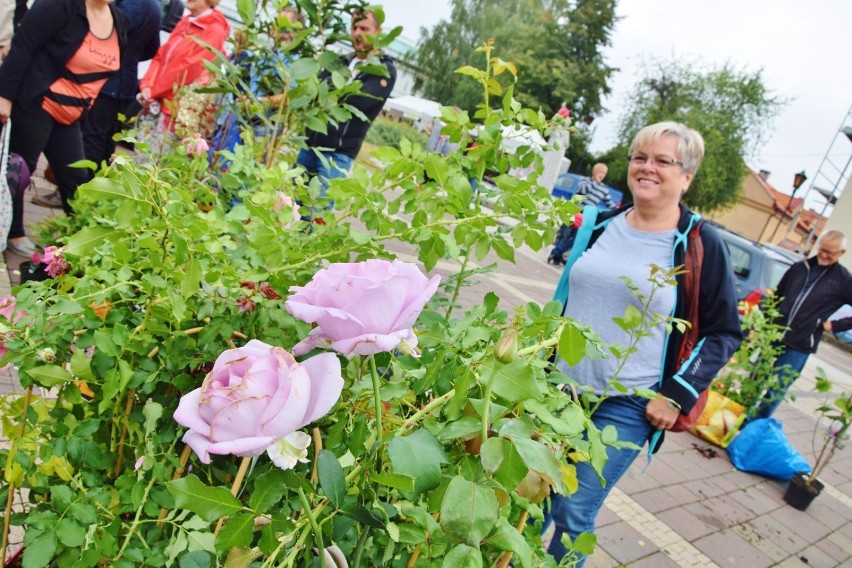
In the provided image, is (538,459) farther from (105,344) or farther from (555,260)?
(555,260)

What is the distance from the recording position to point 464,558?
62 cm

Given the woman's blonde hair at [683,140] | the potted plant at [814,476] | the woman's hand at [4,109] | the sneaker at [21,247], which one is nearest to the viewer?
the woman's blonde hair at [683,140]

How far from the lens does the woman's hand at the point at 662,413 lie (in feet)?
6.90

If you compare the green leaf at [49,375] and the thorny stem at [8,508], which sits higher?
the green leaf at [49,375]

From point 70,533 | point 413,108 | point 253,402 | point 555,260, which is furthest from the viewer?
point 413,108

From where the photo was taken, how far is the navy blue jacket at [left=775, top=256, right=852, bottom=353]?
5223mm

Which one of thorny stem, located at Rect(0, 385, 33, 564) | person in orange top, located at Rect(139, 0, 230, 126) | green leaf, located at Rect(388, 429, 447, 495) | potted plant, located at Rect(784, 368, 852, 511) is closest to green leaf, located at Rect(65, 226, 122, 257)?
thorny stem, located at Rect(0, 385, 33, 564)

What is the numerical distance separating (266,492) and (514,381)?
11.1 inches

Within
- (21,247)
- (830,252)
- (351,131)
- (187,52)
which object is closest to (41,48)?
(187,52)

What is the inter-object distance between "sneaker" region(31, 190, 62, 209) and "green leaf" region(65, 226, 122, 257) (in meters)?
4.34

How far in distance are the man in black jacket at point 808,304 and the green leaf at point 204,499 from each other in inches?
222

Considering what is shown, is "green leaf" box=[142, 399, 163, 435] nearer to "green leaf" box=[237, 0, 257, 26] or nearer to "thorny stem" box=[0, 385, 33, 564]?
"thorny stem" box=[0, 385, 33, 564]

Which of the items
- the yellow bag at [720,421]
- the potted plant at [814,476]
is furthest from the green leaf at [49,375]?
the yellow bag at [720,421]

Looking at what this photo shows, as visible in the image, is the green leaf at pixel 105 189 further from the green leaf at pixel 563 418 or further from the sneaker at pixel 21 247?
the sneaker at pixel 21 247
